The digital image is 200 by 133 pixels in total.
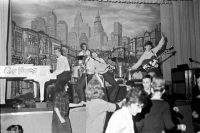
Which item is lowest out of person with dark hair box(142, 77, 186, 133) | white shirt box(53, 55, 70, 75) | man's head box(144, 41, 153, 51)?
person with dark hair box(142, 77, 186, 133)

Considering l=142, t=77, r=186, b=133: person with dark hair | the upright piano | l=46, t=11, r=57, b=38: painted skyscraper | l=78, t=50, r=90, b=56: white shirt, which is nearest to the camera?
l=142, t=77, r=186, b=133: person with dark hair

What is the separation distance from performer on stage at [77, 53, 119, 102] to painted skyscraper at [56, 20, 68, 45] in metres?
1.35

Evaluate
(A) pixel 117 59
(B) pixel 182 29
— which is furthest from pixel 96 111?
(B) pixel 182 29

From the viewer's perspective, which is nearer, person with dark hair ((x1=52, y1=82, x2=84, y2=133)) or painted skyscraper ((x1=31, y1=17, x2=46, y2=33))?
person with dark hair ((x1=52, y1=82, x2=84, y2=133))

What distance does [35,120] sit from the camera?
4910mm

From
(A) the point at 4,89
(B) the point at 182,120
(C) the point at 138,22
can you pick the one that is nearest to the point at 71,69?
(A) the point at 4,89

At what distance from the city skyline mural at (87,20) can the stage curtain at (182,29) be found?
0.41 m

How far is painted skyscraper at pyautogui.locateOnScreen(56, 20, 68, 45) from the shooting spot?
7702mm

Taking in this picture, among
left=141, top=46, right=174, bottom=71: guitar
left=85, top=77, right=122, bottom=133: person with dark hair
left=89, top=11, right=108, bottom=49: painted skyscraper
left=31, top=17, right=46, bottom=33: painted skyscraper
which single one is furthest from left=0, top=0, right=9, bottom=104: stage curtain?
left=85, top=77, right=122, bottom=133: person with dark hair

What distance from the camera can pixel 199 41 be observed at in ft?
28.1

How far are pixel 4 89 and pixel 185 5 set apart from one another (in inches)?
251

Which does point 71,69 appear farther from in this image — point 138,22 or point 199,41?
point 199,41

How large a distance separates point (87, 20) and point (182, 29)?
3245 mm

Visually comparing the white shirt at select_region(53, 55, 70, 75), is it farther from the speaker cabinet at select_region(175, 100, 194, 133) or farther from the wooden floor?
the speaker cabinet at select_region(175, 100, 194, 133)
